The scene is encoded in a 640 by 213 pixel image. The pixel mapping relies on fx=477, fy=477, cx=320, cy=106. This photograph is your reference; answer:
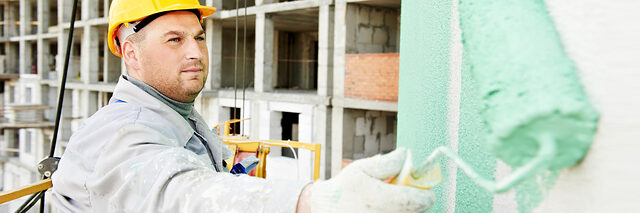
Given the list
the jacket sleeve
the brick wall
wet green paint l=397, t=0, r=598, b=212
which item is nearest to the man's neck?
the jacket sleeve

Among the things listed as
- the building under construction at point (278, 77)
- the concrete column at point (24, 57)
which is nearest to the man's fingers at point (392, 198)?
the building under construction at point (278, 77)

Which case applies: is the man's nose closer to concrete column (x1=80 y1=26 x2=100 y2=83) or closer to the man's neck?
the man's neck

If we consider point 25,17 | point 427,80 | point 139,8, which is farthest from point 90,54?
point 427,80

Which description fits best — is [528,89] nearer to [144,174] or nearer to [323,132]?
[144,174]

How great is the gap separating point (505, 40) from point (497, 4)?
8cm

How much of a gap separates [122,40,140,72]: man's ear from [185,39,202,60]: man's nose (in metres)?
0.23

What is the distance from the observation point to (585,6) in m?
0.60

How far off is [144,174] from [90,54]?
59.4ft

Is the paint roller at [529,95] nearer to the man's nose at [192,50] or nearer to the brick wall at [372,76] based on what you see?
the man's nose at [192,50]

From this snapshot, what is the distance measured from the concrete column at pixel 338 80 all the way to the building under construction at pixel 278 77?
0.02 m

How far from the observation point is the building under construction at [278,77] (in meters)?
10.6

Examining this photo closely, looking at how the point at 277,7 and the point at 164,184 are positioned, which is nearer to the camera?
the point at 164,184

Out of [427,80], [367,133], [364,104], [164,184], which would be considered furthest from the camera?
[367,133]

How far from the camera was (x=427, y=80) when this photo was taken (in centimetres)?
178
